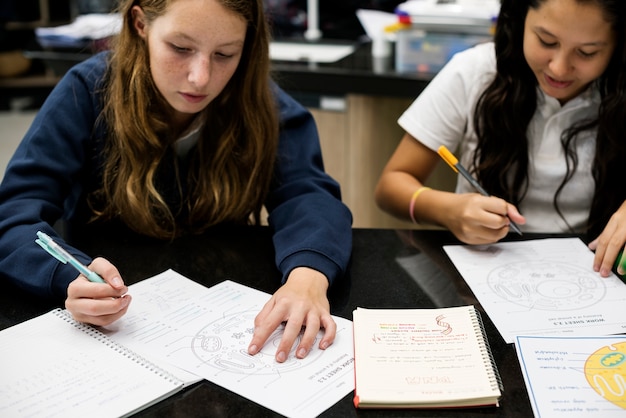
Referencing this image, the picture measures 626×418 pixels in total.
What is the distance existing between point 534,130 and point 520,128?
0.16ft

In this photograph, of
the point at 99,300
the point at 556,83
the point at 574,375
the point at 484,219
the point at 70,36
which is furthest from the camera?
the point at 70,36

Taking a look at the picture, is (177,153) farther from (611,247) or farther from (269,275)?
(611,247)

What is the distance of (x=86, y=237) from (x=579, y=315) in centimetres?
78

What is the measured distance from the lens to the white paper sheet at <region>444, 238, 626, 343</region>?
0.92 m

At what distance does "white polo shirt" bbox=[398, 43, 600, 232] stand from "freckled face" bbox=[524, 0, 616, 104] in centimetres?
9

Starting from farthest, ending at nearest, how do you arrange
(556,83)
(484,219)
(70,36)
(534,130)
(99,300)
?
1. (70,36)
2. (534,130)
3. (556,83)
4. (484,219)
5. (99,300)

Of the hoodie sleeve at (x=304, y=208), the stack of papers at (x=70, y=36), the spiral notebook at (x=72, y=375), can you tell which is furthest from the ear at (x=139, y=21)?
the stack of papers at (x=70, y=36)

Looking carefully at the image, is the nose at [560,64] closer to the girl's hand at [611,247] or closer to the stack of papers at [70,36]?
the girl's hand at [611,247]

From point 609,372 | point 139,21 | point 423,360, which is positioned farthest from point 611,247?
point 139,21

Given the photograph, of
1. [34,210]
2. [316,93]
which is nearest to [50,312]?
[34,210]

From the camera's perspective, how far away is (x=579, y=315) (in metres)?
0.95

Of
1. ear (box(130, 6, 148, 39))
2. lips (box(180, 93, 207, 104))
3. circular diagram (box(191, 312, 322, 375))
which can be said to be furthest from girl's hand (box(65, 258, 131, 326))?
ear (box(130, 6, 148, 39))

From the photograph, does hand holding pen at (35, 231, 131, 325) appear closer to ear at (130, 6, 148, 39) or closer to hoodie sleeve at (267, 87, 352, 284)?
hoodie sleeve at (267, 87, 352, 284)

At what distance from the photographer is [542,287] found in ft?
3.36
